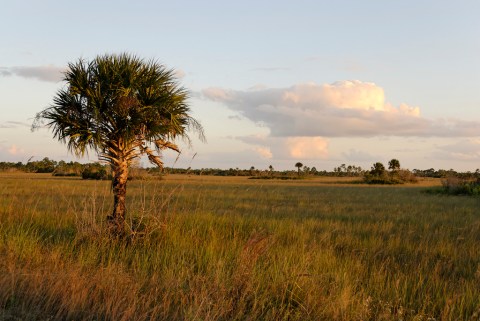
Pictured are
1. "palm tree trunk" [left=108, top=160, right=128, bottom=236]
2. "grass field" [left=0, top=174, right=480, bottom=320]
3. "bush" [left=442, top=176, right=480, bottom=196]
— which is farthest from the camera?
"bush" [left=442, top=176, right=480, bottom=196]

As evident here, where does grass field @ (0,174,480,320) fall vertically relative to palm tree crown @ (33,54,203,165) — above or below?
below

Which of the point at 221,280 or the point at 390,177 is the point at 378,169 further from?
the point at 221,280

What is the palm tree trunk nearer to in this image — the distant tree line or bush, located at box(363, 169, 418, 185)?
the distant tree line

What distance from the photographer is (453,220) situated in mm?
13344

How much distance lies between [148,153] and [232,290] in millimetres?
4841

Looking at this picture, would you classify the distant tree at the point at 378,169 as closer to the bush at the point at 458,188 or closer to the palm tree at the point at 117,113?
the bush at the point at 458,188

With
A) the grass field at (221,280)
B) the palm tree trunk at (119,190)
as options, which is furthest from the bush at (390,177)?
the palm tree trunk at (119,190)

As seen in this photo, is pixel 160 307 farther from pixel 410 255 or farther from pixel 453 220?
pixel 453 220

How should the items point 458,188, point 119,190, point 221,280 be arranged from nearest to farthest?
point 221,280 → point 119,190 → point 458,188

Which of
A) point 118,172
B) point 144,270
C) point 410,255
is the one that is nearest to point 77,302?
point 144,270

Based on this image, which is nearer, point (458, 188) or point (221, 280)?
point (221, 280)

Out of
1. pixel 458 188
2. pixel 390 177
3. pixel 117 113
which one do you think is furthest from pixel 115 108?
pixel 390 177

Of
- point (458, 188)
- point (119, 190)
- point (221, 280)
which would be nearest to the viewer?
point (221, 280)

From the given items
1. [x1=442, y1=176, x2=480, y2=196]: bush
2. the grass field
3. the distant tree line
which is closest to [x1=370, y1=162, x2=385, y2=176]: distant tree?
the distant tree line
